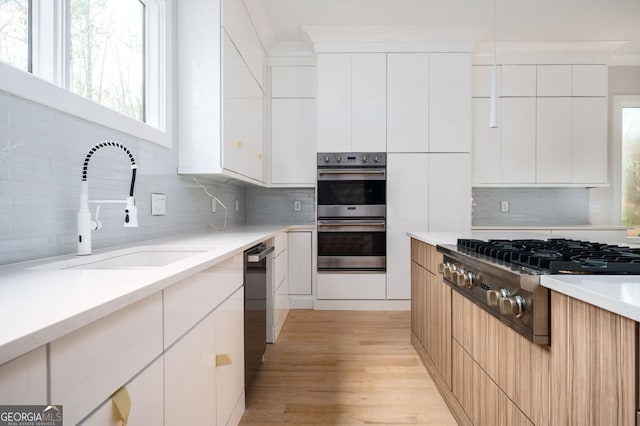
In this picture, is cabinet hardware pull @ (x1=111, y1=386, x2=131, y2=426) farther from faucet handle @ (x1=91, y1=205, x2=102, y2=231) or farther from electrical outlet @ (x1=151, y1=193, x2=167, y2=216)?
electrical outlet @ (x1=151, y1=193, x2=167, y2=216)

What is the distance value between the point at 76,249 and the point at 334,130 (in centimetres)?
278

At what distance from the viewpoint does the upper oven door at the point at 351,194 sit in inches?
147

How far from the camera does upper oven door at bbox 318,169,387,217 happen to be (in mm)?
3725

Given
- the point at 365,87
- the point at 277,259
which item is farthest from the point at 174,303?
the point at 365,87

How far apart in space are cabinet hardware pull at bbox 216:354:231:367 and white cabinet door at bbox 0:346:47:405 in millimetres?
891

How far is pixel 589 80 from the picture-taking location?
12.9ft

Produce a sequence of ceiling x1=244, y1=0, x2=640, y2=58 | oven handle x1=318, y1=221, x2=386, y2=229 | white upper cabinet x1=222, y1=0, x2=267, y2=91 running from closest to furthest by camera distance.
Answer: white upper cabinet x1=222, y1=0, x2=267, y2=91, ceiling x1=244, y1=0, x2=640, y2=58, oven handle x1=318, y1=221, x2=386, y2=229

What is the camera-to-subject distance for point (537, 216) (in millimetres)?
4246

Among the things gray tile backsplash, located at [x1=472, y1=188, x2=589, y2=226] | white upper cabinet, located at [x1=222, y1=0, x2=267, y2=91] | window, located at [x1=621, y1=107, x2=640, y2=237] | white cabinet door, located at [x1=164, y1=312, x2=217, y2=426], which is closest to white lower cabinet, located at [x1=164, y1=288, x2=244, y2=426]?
white cabinet door, located at [x1=164, y1=312, x2=217, y2=426]

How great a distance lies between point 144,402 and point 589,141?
4.81 m

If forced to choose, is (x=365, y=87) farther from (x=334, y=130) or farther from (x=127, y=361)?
(x=127, y=361)

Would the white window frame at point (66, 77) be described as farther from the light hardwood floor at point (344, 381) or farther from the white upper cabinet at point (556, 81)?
the white upper cabinet at point (556, 81)

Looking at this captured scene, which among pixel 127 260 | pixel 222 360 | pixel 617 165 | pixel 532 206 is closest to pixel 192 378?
pixel 222 360

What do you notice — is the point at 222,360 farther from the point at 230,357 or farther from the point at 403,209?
the point at 403,209
